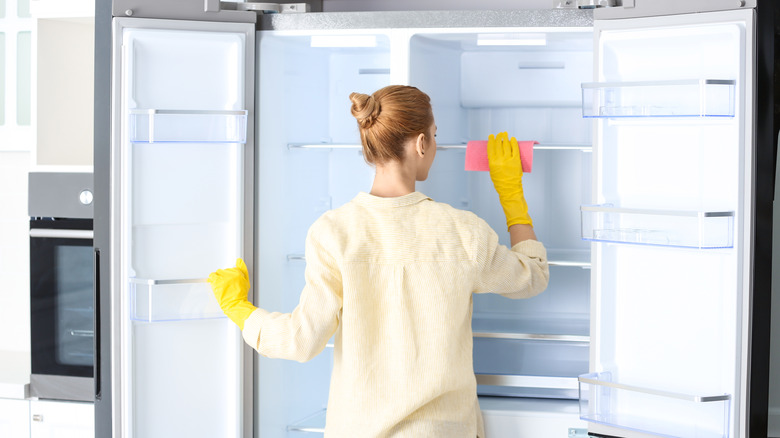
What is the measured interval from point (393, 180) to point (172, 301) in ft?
2.55

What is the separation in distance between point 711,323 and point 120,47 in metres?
1.62

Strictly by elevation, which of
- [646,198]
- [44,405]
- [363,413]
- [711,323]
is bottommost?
[44,405]

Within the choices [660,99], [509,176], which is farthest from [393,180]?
[660,99]

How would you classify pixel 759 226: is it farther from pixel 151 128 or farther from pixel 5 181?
pixel 5 181

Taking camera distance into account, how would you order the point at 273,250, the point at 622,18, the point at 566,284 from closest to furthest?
1. the point at 622,18
2. the point at 273,250
3. the point at 566,284

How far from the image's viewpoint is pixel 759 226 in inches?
65.1

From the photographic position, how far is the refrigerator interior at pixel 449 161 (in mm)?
2064

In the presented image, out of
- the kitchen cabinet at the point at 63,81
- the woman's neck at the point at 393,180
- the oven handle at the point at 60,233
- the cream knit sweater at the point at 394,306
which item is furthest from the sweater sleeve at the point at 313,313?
the kitchen cabinet at the point at 63,81

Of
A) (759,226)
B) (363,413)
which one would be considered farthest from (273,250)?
(759,226)

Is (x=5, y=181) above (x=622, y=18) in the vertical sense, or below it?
below

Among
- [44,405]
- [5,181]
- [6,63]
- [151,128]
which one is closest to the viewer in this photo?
[151,128]

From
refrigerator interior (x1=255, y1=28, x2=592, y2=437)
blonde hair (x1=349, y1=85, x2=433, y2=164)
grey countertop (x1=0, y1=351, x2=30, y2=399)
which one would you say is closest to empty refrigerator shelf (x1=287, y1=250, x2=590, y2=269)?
refrigerator interior (x1=255, y1=28, x2=592, y2=437)

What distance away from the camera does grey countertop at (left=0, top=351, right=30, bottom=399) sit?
2.65 meters

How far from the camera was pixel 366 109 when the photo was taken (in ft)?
5.20
